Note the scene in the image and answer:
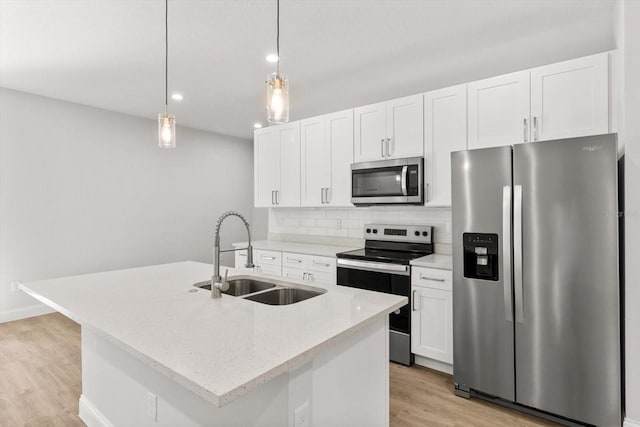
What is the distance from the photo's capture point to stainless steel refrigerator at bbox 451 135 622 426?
6.37 ft

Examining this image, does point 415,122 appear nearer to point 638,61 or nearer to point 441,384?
point 638,61

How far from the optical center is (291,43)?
112 inches

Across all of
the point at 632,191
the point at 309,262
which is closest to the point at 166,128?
the point at 309,262

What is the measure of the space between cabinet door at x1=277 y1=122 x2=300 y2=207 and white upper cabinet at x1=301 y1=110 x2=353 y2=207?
0.09 m

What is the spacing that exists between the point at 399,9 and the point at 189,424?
2629 mm

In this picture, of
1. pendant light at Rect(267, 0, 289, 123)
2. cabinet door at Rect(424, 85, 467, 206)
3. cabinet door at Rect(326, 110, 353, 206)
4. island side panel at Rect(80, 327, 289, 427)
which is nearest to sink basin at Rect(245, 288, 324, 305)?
island side panel at Rect(80, 327, 289, 427)

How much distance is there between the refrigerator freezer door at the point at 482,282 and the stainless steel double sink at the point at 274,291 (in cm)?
116

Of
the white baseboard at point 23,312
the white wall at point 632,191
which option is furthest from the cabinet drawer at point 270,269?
the white wall at point 632,191

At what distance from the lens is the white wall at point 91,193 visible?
4.03 metres

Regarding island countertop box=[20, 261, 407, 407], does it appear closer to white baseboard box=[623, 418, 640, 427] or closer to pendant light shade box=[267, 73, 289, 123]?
pendant light shade box=[267, 73, 289, 123]

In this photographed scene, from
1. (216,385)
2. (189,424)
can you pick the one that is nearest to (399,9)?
(216,385)

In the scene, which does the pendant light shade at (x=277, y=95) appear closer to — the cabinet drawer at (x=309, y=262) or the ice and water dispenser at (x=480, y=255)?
the ice and water dispenser at (x=480, y=255)

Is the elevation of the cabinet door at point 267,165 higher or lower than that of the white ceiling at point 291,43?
lower

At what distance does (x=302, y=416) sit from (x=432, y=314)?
71.7 inches
